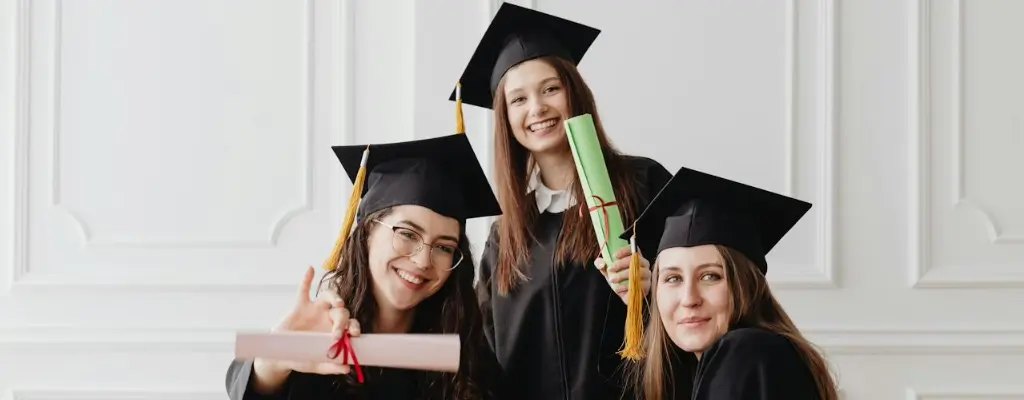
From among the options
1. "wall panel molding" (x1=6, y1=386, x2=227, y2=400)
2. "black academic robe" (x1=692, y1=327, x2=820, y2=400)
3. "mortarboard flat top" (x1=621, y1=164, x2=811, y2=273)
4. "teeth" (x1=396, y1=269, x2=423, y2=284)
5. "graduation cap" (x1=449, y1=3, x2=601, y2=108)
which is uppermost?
"graduation cap" (x1=449, y1=3, x2=601, y2=108)

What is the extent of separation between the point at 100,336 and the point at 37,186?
57cm

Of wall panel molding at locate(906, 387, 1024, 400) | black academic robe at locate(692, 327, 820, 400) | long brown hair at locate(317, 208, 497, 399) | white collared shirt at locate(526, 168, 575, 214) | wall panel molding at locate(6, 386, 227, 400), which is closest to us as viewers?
black academic robe at locate(692, 327, 820, 400)

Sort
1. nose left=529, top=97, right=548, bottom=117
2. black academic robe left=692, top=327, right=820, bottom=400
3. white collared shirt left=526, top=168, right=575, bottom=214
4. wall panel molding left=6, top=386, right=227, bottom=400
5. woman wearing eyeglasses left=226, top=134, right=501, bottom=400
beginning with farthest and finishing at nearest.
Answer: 1. wall panel molding left=6, top=386, right=227, bottom=400
2. white collared shirt left=526, top=168, right=575, bottom=214
3. nose left=529, top=97, right=548, bottom=117
4. woman wearing eyeglasses left=226, top=134, right=501, bottom=400
5. black academic robe left=692, top=327, right=820, bottom=400

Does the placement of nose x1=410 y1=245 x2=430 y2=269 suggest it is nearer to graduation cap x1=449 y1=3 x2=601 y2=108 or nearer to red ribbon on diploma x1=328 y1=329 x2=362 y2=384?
red ribbon on diploma x1=328 y1=329 x2=362 y2=384

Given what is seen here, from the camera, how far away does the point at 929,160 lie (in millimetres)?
3047

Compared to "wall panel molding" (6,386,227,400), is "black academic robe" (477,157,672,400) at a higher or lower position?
higher

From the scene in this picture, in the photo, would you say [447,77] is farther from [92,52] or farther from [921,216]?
[921,216]

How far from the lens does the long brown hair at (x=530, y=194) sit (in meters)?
2.32

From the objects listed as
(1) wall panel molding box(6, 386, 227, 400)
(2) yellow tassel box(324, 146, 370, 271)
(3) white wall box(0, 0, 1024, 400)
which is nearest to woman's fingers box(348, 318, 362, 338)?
(2) yellow tassel box(324, 146, 370, 271)

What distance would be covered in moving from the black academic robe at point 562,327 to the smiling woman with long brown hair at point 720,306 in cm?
25

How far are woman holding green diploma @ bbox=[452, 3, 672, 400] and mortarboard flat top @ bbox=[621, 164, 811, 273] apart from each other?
260 millimetres

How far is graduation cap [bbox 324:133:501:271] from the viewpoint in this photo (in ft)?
6.74

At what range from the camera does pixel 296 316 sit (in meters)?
1.95

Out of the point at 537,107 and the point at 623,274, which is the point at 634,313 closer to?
the point at 623,274
